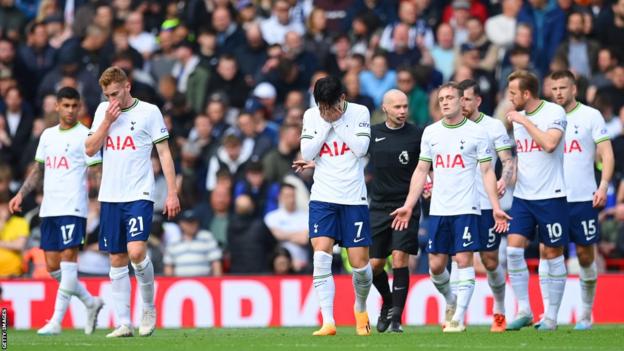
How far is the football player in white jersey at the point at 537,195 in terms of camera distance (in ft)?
58.4

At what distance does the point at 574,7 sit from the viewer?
26.5m

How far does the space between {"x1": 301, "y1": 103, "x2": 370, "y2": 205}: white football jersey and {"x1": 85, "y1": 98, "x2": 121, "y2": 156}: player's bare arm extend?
6.62 ft

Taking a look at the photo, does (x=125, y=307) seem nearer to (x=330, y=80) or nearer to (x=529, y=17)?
(x=330, y=80)

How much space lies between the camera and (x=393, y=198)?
17953 mm

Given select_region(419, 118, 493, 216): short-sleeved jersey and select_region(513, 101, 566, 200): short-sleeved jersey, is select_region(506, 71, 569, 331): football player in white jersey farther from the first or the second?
select_region(419, 118, 493, 216): short-sleeved jersey

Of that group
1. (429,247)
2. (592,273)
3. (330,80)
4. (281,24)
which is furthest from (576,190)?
(281,24)

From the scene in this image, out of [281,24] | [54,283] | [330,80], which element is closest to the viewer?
[330,80]

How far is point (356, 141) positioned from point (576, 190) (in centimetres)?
324

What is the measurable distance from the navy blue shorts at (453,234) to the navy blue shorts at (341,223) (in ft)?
2.80

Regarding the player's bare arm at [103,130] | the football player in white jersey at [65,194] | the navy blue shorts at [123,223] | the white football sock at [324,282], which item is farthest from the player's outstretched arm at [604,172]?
the football player in white jersey at [65,194]

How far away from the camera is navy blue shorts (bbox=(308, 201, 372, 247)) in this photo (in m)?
16.8

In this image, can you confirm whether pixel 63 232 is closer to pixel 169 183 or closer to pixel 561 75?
pixel 169 183

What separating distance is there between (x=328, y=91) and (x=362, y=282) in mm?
2144

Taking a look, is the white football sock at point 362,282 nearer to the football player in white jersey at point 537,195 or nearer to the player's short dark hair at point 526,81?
the football player in white jersey at point 537,195
